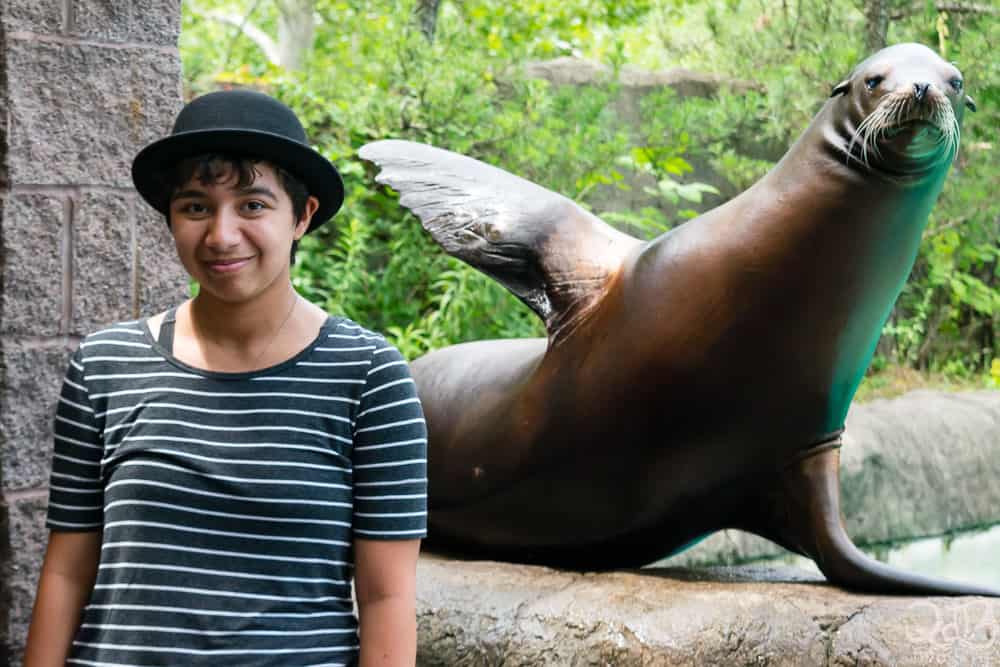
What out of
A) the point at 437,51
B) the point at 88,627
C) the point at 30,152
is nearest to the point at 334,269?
the point at 437,51

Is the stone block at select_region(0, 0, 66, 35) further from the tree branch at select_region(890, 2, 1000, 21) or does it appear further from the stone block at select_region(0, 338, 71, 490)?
the tree branch at select_region(890, 2, 1000, 21)

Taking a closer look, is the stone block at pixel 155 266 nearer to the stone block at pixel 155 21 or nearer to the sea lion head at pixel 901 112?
the stone block at pixel 155 21

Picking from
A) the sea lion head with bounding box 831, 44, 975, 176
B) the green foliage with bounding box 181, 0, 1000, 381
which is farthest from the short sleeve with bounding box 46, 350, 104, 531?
the green foliage with bounding box 181, 0, 1000, 381

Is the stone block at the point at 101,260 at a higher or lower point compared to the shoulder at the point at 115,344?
higher

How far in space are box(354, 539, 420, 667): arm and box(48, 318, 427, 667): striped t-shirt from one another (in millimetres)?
22

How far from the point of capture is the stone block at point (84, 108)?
237 centimetres

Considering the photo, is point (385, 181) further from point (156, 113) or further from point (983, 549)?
point (983, 549)

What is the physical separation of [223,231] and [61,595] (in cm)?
52

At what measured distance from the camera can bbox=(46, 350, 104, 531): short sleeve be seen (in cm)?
166

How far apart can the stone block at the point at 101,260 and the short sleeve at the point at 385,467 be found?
1.03 m

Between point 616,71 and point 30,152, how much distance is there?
4580 mm

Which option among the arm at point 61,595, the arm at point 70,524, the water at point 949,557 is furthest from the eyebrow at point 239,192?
the water at point 949,557

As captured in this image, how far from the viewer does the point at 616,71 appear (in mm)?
6602

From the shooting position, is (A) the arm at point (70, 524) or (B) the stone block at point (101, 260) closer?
(A) the arm at point (70, 524)
